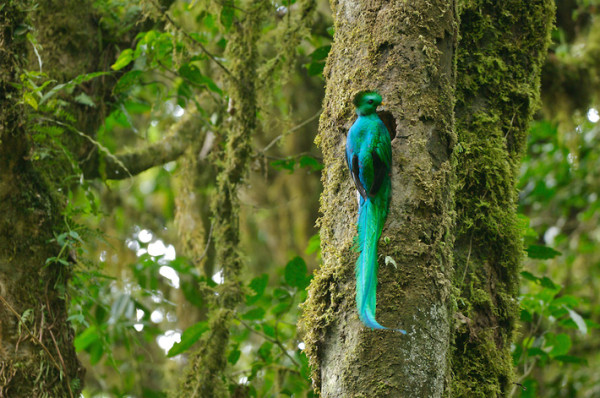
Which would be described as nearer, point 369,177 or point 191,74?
point 369,177

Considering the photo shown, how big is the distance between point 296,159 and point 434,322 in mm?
2527

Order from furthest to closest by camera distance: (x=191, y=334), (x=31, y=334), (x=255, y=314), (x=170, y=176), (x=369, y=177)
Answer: (x=170, y=176)
(x=255, y=314)
(x=191, y=334)
(x=31, y=334)
(x=369, y=177)

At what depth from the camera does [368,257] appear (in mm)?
1936

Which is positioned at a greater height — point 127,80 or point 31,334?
point 127,80

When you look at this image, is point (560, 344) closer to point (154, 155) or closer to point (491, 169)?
point (491, 169)

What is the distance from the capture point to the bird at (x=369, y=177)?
192 cm

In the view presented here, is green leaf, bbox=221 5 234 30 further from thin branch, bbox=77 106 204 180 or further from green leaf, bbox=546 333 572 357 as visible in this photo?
green leaf, bbox=546 333 572 357

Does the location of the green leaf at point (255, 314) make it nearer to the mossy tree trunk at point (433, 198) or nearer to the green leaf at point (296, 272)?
the green leaf at point (296, 272)

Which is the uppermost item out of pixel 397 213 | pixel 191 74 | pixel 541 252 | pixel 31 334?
pixel 191 74

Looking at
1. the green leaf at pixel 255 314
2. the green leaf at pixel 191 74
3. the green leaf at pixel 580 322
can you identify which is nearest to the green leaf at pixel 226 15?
the green leaf at pixel 191 74

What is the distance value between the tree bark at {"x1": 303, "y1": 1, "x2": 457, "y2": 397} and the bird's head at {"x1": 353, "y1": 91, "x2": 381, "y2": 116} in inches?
3.0

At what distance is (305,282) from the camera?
3709 mm

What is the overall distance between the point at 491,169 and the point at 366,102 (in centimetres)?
71

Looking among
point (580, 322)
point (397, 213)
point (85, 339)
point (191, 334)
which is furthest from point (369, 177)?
point (85, 339)
